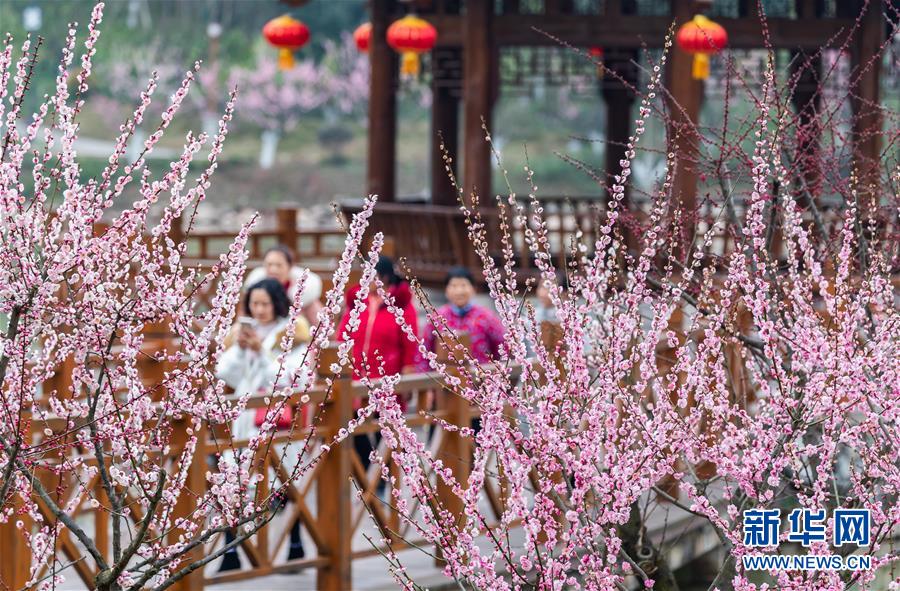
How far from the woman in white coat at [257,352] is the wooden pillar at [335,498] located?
177mm

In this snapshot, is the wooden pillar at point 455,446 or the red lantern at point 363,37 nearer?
the wooden pillar at point 455,446

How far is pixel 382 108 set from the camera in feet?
54.5

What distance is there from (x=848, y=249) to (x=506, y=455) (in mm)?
1229

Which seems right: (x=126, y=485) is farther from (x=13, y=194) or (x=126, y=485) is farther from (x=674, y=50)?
(x=674, y=50)

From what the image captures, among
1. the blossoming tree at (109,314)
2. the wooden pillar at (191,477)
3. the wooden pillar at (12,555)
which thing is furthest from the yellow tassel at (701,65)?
the blossoming tree at (109,314)

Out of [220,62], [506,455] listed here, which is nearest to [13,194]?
[506,455]

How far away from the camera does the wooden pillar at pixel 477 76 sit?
48.9 ft

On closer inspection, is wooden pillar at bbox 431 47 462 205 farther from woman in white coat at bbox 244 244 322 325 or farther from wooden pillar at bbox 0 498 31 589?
wooden pillar at bbox 0 498 31 589

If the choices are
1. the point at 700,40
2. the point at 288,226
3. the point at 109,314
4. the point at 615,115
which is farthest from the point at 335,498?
the point at 615,115

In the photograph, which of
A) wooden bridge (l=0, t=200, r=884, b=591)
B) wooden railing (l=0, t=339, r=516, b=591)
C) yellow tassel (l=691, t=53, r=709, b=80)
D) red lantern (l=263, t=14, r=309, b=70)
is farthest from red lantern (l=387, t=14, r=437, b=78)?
wooden railing (l=0, t=339, r=516, b=591)

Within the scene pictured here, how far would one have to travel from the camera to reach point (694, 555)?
832 cm

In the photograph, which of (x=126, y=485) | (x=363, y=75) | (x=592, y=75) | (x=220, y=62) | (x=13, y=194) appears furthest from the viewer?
(x=363, y=75)

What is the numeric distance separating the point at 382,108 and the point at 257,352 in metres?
9.92

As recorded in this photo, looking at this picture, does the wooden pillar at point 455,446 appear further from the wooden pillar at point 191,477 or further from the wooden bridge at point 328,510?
the wooden pillar at point 191,477
